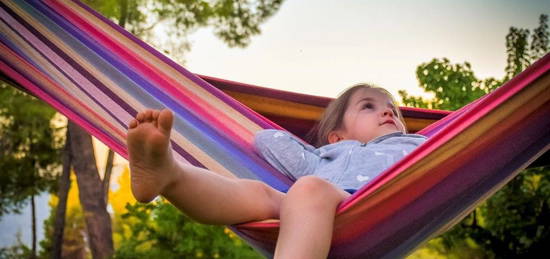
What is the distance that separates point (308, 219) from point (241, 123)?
74 centimetres

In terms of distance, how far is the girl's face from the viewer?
6.97 ft

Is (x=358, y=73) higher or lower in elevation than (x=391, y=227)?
higher

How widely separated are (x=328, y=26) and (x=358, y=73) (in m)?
0.65

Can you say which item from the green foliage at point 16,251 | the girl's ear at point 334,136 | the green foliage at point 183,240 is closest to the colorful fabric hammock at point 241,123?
the girl's ear at point 334,136

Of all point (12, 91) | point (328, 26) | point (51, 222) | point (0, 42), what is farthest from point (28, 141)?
point (0, 42)

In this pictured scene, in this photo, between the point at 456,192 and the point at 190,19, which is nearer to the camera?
the point at 456,192

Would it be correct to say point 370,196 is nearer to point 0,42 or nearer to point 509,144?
point 509,144

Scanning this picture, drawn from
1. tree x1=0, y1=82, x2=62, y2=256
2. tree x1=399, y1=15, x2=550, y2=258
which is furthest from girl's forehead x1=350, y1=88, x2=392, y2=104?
tree x1=0, y1=82, x2=62, y2=256

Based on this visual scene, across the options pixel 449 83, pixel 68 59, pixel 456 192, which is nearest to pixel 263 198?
pixel 456 192

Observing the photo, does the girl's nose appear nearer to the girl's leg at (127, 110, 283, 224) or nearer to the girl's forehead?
the girl's forehead

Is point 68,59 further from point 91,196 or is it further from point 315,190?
Result: point 91,196

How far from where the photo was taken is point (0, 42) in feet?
7.36

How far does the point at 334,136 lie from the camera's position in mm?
2250

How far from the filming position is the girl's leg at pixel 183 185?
55.2 inches
